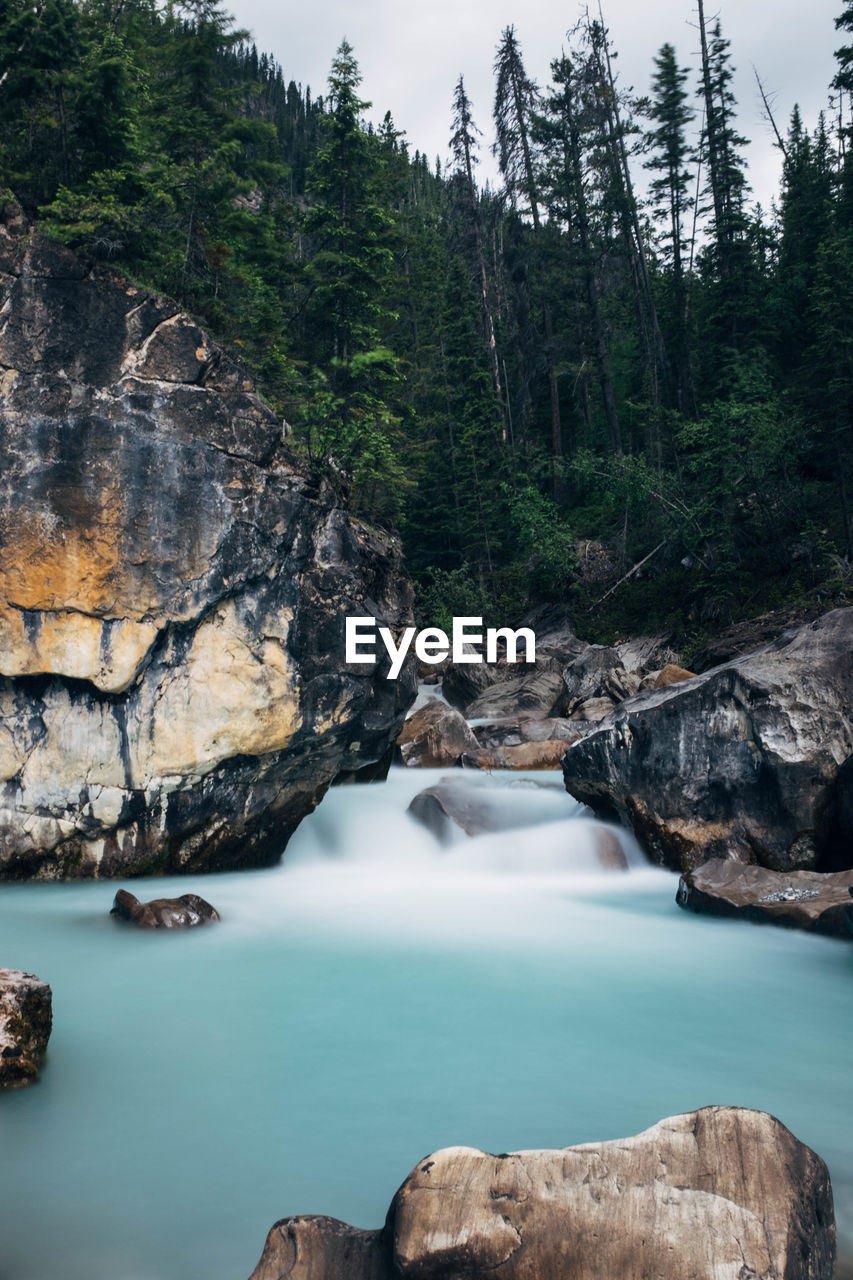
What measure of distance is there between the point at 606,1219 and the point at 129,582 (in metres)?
7.25

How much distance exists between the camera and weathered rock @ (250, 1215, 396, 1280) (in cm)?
282

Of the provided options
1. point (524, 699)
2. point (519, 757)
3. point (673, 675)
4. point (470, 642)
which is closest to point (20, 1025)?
point (519, 757)

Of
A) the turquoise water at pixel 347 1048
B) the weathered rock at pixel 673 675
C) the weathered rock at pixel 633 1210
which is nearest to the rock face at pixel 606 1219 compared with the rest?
the weathered rock at pixel 633 1210

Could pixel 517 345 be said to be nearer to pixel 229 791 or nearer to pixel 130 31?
pixel 130 31

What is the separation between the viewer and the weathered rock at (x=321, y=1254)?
9.26 ft

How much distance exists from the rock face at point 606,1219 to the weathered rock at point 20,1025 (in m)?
2.23

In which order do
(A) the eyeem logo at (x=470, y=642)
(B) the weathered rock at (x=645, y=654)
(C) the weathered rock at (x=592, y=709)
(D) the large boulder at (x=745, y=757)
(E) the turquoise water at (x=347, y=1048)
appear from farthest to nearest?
(A) the eyeem logo at (x=470, y=642), (B) the weathered rock at (x=645, y=654), (C) the weathered rock at (x=592, y=709), (D) the large boulder at (x=745, y=757), (E) the turquoise water at (x=347, y=1048)

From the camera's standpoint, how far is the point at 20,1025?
4.52 metres

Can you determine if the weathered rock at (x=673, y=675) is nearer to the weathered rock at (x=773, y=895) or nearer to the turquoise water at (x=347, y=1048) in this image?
the turquoise water at (x=347, y=1048)

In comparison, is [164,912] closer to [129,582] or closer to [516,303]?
[129,582]

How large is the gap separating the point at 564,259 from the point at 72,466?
24163mm

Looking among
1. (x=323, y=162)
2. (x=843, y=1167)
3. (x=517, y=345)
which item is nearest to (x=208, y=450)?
(x=843, y=1167)

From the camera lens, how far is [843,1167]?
4082 millimetres

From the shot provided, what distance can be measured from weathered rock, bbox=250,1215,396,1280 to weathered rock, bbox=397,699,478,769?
12.1 meters
